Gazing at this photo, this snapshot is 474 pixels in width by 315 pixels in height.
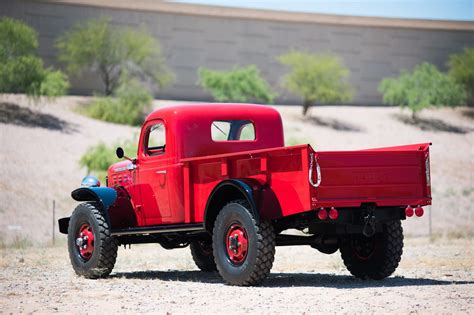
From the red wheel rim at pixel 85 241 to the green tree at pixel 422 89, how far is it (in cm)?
5351

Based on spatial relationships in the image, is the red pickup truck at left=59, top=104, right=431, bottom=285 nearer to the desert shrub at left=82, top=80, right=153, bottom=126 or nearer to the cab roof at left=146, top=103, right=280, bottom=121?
the cab roof at left=146, top=103, right=280, bottom=121

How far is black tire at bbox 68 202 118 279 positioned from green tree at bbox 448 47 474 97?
5850 cm

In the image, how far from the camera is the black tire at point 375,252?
15.2 metres

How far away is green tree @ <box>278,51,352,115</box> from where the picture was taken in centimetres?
6769

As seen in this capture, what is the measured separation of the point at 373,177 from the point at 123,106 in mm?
47635

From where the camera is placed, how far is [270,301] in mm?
12672

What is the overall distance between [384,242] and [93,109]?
46.5 meters

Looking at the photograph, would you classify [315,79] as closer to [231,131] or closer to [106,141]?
[106,141]

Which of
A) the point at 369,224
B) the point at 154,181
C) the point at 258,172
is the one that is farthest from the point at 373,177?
the point at 154,181

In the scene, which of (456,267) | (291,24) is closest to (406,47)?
(291,24)

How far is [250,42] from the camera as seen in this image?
69.1 m

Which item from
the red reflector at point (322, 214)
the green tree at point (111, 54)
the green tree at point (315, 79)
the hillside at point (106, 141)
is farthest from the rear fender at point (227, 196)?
the green tree at point (315, 79)

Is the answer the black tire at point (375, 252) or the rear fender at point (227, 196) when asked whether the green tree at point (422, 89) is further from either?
the rear fender at point (227, 196)

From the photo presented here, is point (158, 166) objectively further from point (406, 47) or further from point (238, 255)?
point (406, 47)
